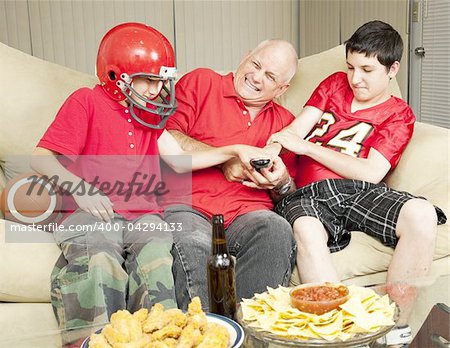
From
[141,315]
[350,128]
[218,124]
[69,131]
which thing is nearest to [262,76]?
[218,124]

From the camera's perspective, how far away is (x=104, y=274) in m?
1.73

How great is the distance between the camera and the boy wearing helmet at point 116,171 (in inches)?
68.7

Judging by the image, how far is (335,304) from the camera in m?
1.22

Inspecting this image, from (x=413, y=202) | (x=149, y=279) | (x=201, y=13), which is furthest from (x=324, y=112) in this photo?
(x=201, y=13)

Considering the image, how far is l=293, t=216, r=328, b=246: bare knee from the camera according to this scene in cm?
195

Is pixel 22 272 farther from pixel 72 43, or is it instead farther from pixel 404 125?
pixel 72 43

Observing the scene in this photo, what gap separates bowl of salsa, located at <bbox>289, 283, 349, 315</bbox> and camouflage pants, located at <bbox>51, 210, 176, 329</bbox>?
0.55m

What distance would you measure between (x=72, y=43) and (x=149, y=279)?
3357 mm

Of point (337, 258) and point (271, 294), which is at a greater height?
point (271, 294)

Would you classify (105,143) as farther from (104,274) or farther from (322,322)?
(322,322)

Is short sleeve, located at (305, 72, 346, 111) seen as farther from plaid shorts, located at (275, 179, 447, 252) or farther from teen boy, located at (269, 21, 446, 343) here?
plaid shorts, located at (275, 179, 447, 252)

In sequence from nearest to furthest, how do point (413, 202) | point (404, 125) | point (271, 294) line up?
point (271, 294) < point (413, 202) < point (404, 125)

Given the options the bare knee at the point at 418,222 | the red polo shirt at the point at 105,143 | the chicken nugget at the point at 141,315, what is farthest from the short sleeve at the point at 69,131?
the bare knee at the point at 418,222

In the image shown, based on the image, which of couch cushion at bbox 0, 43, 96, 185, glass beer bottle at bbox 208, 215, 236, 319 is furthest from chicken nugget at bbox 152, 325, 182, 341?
couch cushion at bbox 0, 43, 96, 185
